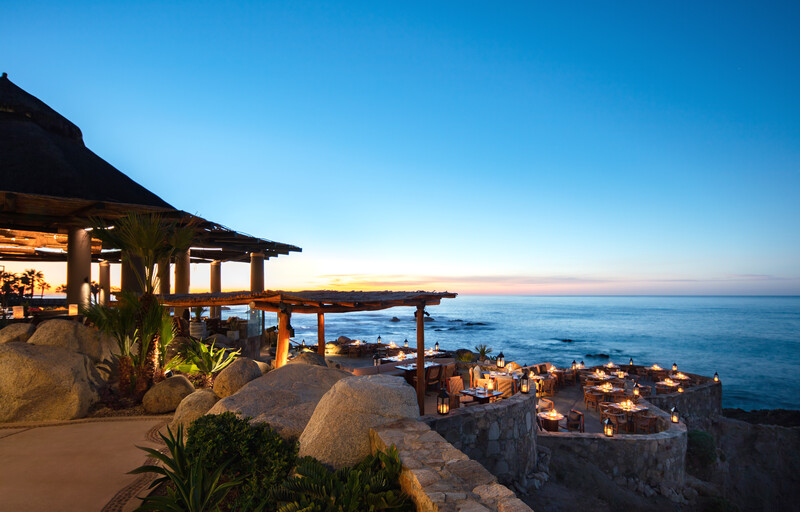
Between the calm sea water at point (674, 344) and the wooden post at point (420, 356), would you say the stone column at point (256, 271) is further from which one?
the calm sea water at point (674, 344)

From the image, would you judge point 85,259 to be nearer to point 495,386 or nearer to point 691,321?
point 495,386

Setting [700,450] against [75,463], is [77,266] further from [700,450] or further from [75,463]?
[700,450]

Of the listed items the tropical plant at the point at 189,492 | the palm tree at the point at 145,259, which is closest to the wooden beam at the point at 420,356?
the tropical plant at the point at 189,492

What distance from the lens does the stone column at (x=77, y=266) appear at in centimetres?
1302

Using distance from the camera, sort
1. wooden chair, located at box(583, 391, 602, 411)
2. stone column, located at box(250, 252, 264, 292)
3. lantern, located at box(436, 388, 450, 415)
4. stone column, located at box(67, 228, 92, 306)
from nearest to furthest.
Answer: lantern, located at box(436, 388, 450, 415) → stone column, located at box(67, 228, 92, 306) → wooden chair, located at box(583, 391, 602, 411) → stone column, located at box(250, 252, 264, 292)

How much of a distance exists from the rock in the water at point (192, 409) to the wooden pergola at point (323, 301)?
8.48 ft

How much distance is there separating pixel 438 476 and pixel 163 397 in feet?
23.3

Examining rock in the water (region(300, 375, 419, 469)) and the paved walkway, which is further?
rock in the water (region(300, 375, 419, 469))

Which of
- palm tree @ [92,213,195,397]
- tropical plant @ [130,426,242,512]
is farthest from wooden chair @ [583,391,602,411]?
palm tree @ [92,213,195,397]

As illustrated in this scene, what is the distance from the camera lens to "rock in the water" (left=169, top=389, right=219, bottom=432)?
687 cm

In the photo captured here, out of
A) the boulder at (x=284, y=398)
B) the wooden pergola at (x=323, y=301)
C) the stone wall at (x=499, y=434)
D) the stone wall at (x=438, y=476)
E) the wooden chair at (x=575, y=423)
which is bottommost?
the wooden chair at (x=575, y=423)

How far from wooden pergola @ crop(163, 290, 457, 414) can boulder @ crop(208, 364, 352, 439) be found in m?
1.66

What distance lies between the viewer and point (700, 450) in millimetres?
14359

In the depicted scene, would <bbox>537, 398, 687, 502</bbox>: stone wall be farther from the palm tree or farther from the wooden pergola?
the palm tree
